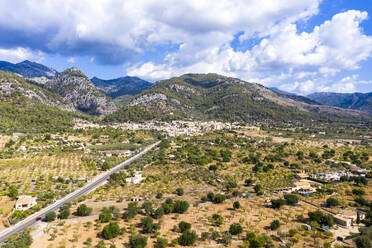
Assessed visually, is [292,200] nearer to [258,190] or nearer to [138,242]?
[258,190]

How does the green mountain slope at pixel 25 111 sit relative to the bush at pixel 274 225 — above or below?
above

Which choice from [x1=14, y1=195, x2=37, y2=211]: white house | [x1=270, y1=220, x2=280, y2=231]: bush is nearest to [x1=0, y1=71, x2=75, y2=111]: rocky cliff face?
[x1=14, y1=195, x2=37, y2=211]: white house

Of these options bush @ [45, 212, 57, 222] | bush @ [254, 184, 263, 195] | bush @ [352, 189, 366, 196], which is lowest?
bush @ [45, 212, 57, 222]

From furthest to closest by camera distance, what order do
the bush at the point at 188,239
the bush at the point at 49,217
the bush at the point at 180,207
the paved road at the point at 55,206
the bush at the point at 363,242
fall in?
the bush at the point at 180,207 → the bush at the point at 49,217 → the paved road at the point at 55,206 → the bush at the point at 188,239 → the bush at the point at 363,242

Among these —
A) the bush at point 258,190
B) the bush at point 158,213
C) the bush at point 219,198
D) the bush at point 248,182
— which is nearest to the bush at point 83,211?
the bush at point 158,213

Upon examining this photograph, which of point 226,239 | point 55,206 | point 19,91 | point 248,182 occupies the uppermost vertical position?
point 19,91

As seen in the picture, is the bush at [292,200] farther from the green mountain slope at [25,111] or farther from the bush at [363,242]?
the green mountain slope at [25,111]

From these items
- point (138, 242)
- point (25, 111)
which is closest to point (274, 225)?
point (138, 242)

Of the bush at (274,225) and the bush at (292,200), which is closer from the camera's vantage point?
the bush at (274,225)

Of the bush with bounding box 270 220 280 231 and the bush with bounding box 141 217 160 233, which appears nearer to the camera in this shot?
the bush with bounding box 141 217 160 233

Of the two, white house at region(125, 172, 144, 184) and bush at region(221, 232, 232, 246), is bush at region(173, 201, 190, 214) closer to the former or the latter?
bush at region(221, 232, 232, 246)
